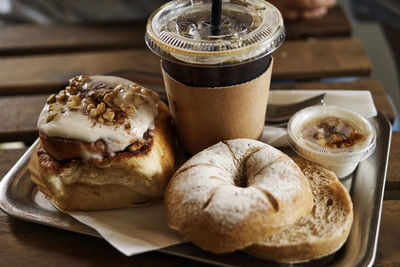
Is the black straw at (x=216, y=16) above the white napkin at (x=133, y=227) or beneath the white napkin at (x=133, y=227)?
above

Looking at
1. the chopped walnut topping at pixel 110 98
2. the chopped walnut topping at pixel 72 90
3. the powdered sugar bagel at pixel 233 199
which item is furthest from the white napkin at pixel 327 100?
the chopped walnut topping at pixel 72 90

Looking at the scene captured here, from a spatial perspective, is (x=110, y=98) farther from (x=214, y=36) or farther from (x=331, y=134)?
(x=331, y=134)

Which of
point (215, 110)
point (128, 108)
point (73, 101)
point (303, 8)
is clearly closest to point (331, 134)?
point (215, 110)

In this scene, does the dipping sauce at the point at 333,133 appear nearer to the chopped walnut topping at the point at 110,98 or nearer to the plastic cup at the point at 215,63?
the plastic cup at the point at 215,63

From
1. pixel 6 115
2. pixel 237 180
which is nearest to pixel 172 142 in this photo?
pixel 237 180

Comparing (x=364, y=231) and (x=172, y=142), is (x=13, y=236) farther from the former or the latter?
(x=364, y=231)

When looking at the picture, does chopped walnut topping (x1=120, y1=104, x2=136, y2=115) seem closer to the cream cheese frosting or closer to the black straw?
the cream cheese frosting
